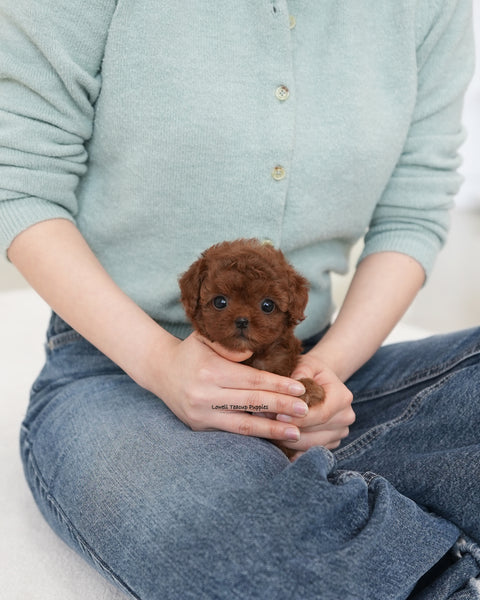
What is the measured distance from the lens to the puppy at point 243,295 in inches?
37.0

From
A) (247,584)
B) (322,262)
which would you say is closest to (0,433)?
(322,262)

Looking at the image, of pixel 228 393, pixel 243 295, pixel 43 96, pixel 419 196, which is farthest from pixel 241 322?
pixel 419 196

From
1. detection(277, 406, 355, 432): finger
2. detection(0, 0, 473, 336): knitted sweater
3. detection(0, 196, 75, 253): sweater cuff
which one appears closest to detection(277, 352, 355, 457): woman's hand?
detection(277, 406, 355, 432): finger

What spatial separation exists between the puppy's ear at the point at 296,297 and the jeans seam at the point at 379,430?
0.32 m

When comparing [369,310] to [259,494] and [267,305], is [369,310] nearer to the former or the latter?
[267,305]

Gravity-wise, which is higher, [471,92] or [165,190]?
[471,92]

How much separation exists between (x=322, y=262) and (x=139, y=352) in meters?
0.48

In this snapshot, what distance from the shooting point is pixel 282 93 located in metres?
1.24

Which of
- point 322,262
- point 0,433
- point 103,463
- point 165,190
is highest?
point 165,190

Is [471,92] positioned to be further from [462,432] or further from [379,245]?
[462,432]

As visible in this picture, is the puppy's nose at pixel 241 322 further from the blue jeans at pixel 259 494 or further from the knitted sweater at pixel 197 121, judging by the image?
the knitted sweater at pixel 197 121

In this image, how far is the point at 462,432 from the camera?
1132 mm

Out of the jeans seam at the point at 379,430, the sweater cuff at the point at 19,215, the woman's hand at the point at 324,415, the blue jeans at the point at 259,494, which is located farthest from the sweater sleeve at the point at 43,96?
the jeans seam at the point at 379,430

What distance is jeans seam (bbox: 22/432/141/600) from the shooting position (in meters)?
0.93
